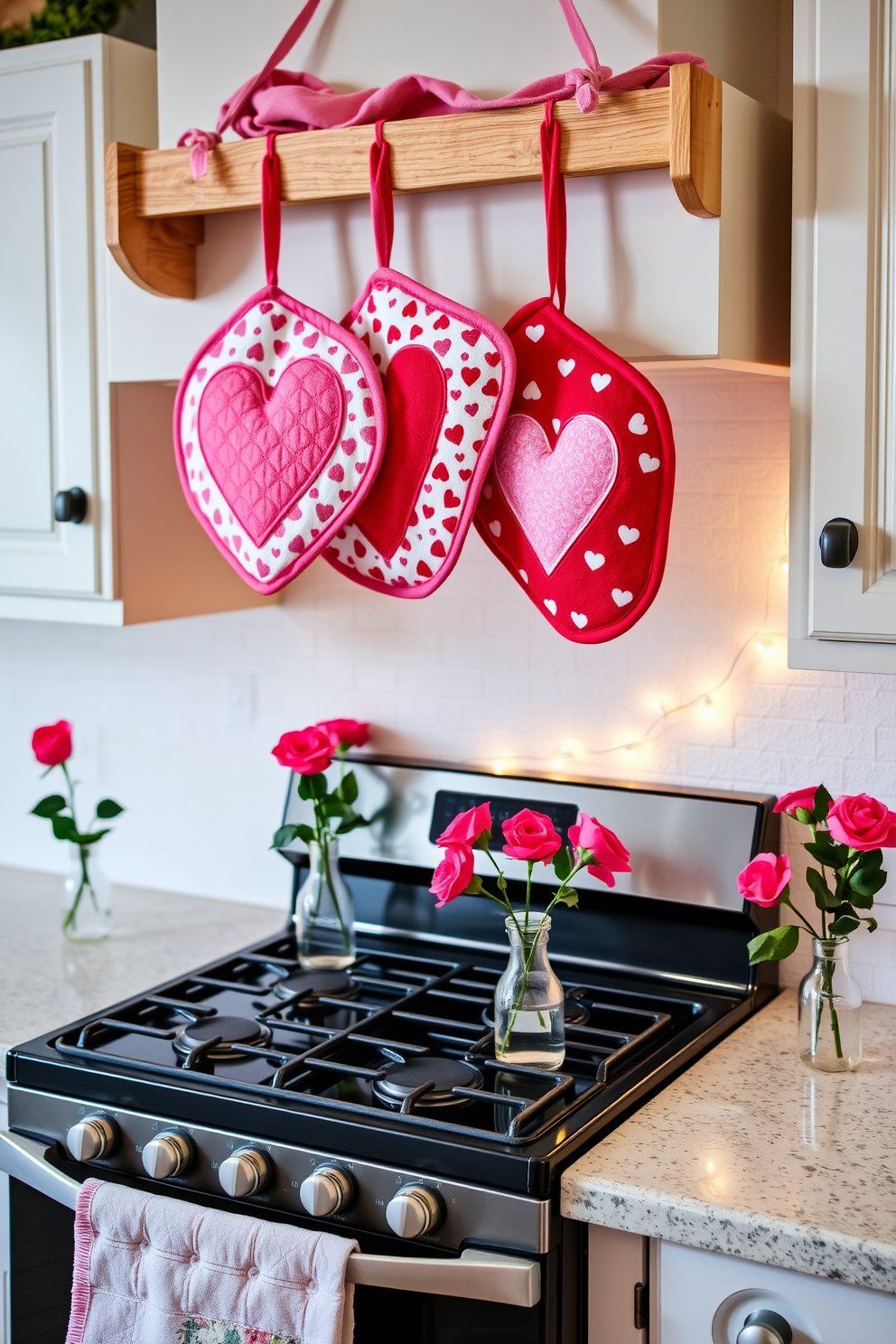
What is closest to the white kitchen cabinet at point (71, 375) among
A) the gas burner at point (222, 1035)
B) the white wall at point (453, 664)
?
the white wall at point (453, 664)

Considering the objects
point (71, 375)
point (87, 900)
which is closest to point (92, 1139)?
point (87, 900)

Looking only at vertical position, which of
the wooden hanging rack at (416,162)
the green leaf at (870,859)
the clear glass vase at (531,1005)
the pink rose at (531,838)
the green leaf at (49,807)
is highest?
the wooden hanging rack at (416,162)

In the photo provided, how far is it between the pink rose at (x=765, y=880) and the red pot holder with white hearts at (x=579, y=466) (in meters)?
0.33

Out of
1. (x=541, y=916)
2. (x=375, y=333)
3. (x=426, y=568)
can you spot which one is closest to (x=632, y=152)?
(x=375, y=333)

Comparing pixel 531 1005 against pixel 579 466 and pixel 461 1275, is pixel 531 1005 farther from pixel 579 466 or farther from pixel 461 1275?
pixel 579 466

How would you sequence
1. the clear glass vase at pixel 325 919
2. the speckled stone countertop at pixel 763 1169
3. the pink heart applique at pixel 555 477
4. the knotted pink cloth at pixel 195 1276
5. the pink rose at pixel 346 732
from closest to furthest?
the speckled stone countertop at pixel 763 1169
the knotted pink cloth at pixel 195 1276
the pink heart applique at pixel 555 477
the clear glass vase at pixel 325 919
the pink rose at pixel 346 732

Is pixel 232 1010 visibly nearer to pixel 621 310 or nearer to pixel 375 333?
pixel 375 333

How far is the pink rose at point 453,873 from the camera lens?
1.55 meters

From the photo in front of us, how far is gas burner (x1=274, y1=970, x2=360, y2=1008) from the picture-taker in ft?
5.82

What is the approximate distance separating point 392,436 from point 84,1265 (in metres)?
0.97

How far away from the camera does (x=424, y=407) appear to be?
1520 mm

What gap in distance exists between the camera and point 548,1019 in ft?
5.07

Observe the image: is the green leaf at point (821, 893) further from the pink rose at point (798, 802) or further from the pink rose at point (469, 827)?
the pink rose at point (469, 827)

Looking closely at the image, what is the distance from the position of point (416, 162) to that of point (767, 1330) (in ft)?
4.10
